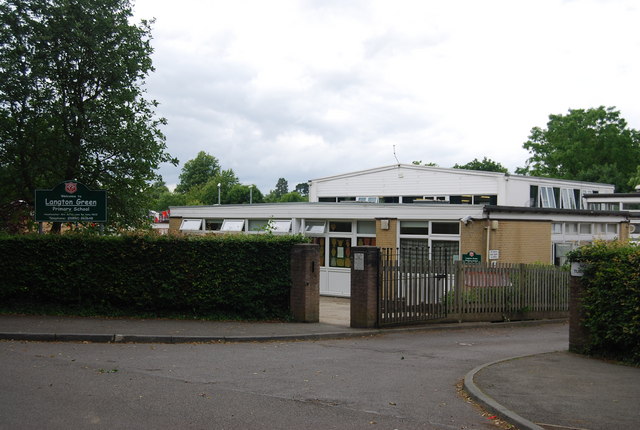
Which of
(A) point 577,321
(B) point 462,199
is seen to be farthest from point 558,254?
(A) point 577,321

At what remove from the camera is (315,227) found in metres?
23.7

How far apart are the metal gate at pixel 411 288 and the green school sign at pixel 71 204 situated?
24.7 feet

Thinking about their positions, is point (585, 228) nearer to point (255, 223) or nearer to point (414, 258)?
point (414, 258)

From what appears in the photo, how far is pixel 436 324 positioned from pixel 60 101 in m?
12.4

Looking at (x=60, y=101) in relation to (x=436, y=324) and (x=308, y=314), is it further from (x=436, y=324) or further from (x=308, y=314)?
(x=436, y=324)

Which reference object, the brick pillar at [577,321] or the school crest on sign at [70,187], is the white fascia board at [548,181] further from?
the school crest on sign at [70,187]

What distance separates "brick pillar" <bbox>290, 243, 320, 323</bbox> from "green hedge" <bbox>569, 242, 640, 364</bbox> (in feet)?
19.8

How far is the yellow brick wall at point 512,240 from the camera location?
2106cm

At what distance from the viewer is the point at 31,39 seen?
16.8 metres

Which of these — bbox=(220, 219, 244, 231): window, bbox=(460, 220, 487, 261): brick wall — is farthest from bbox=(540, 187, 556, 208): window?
bbox=(220, 219, 244, 231): window

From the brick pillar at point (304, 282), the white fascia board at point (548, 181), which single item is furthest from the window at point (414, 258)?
the white fascia board at point (548, 181)

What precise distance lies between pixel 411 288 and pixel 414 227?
695 cm

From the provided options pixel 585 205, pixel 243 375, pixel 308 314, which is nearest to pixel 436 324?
pixel 308 314

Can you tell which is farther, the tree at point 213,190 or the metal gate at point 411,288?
the tree at point 213,190
